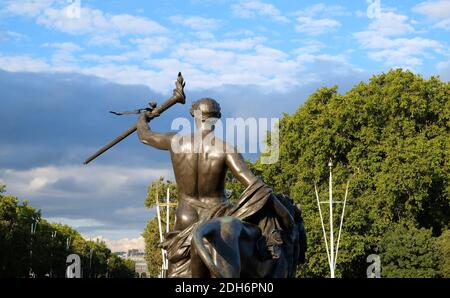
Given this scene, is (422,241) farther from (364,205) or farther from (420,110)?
(420,110)

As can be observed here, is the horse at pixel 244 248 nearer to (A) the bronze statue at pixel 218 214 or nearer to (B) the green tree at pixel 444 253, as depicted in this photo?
(A) the bronze statue at pixel 218 214

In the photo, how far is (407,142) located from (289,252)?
32.1 meters

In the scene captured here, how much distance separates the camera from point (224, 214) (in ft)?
31.1

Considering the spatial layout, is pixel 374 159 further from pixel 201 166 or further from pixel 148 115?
pixel 201 166

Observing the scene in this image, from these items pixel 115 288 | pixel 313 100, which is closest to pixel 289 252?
pixel 115 288

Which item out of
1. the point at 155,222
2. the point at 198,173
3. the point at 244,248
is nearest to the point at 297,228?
the point at 244,248

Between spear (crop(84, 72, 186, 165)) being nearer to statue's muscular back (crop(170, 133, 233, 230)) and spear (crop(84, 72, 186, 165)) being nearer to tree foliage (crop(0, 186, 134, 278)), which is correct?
statue's muscular back (crop(170, 133, 233, 230))

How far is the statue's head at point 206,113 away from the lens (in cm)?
994

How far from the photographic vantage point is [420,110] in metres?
42.0

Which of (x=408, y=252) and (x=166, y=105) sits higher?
(x=166, y=105)

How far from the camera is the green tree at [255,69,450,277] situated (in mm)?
40250

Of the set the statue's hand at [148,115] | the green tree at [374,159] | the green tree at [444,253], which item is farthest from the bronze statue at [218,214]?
the green tree at [374,159]

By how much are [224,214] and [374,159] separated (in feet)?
107

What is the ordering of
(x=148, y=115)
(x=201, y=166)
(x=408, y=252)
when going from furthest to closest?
(x=408, y=252) < (x=148, y=115) < (x=201, y=166)
